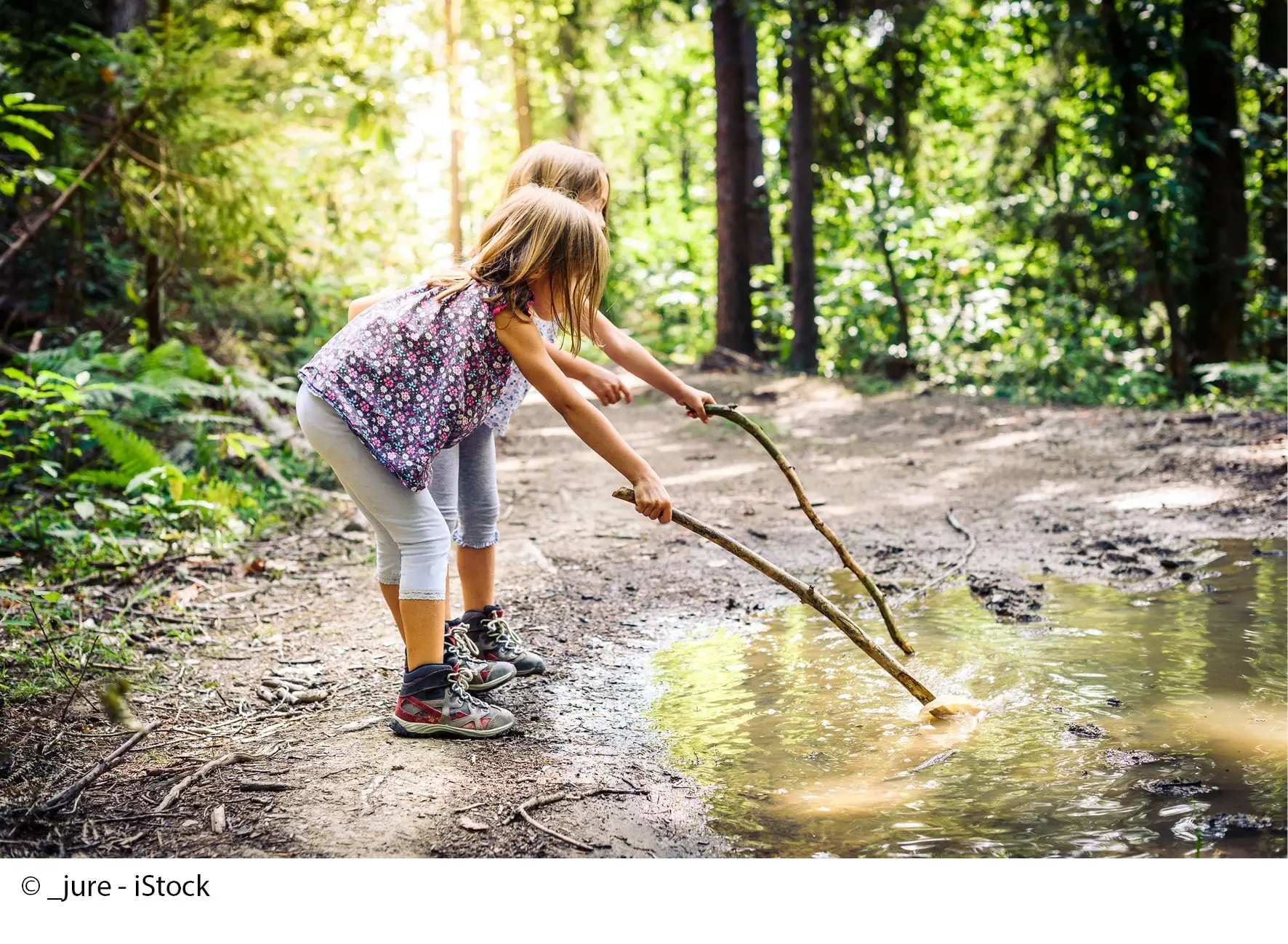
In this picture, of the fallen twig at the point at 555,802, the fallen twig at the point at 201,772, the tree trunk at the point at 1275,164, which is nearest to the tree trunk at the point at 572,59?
the tree trunk at the point at 1275,164

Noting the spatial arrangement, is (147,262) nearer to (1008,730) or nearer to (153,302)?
(153,302)

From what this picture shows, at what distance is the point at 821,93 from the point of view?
14133 millimetres

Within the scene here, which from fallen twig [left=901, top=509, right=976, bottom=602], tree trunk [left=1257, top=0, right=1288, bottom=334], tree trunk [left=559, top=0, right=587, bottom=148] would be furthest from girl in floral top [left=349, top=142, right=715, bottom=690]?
tree trunk [left=1257, top=0, right=1288, bottom=334]

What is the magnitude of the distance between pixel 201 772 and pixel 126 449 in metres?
3.29

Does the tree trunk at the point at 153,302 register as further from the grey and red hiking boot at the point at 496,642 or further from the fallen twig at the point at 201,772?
the fallen twig at the point at 201,772

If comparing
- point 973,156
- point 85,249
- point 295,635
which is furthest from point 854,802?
point 973,156

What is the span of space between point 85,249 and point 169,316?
0.83 m

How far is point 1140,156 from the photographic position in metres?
10.3

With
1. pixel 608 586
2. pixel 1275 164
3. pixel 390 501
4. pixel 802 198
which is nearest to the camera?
pixel 390 501

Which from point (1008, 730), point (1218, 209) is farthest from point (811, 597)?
point (1218, 209)

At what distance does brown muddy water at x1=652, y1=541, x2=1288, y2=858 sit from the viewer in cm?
245

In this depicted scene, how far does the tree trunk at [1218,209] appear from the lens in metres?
10.5

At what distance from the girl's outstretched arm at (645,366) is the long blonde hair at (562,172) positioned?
0.43 meters

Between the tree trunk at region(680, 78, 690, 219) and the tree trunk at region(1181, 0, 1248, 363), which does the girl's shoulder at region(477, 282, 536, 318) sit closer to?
the tree trunk at region(1181, 0, 1248, 363)
